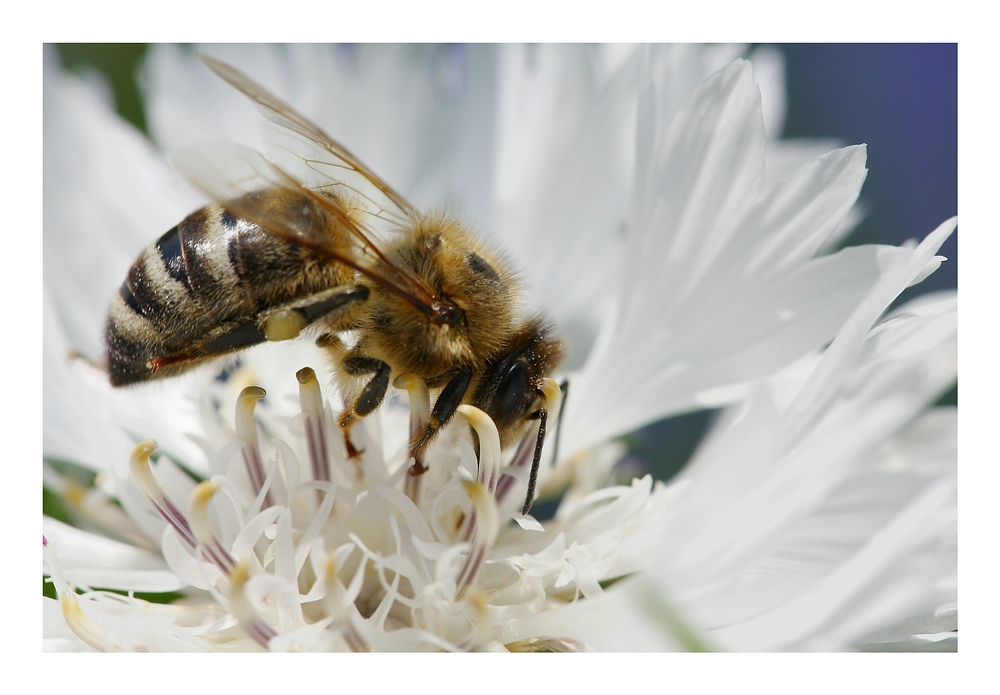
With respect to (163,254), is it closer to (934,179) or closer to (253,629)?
(253,629)

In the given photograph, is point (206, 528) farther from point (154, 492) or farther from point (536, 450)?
point (536, 450)

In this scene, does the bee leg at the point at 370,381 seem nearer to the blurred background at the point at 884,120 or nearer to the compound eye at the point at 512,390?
the compound eye at the point at 512,390

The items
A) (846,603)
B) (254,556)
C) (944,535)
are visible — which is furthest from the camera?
(254,556)

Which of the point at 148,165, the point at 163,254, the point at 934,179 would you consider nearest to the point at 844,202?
the point at 934,179

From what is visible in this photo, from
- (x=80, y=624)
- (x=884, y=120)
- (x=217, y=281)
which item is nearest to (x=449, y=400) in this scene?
(x=217, y=281)

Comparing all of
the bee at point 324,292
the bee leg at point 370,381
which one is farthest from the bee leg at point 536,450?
the bee leg at point 370,381

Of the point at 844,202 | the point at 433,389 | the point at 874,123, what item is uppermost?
the point at 874,123
